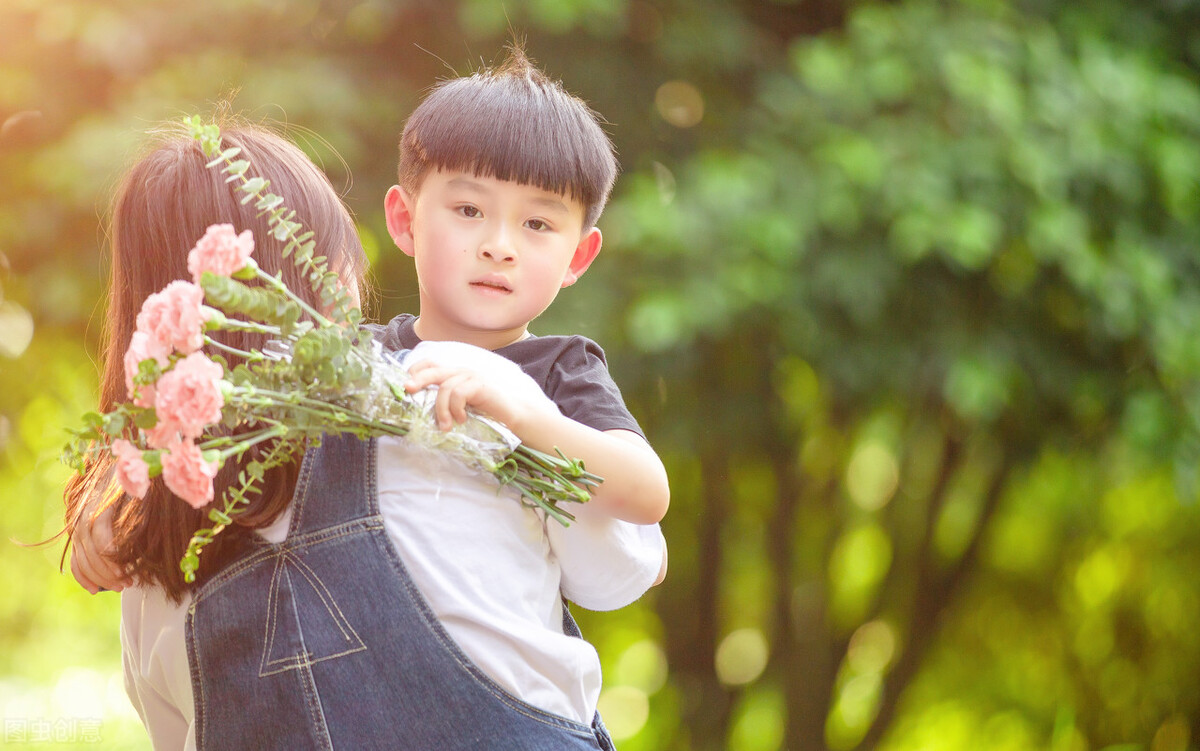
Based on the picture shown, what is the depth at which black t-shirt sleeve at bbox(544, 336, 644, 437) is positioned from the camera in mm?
1497

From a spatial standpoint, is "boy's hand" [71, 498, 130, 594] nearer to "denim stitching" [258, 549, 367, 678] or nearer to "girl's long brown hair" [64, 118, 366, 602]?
"girl's long brown hair" [64, 118, 366, 602]

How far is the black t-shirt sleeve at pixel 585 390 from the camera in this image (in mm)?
1497

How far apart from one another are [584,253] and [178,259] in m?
0.67

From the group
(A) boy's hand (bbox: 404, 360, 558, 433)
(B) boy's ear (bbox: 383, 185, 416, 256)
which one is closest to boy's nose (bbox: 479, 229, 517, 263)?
(B) boy's ear (bbox: 383, 185, 416, 256)

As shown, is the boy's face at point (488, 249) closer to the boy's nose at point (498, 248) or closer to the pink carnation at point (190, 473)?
the boy's nose at point (498, 248)

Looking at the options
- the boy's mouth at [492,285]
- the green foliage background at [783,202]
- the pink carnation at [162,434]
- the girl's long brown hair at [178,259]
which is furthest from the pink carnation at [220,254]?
the green foliage background at [783,202]

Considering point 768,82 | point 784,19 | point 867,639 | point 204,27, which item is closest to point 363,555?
point 204,27

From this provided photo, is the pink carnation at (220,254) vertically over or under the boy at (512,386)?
over

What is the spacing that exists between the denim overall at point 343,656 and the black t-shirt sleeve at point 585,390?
1.06 feet

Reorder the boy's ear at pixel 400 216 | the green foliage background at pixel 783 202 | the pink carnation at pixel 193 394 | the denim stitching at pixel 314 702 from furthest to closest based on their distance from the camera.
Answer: the green foliage background at pixel 783 202 → the boy's ear at pixel 400 216 → the denim stitching at pixel 314 702 → the pink carnation at pixel 193 394

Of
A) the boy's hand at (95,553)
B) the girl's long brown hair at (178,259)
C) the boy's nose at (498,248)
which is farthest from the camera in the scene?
the boy's nose at (498,248)

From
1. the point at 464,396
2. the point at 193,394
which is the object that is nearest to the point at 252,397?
the point at 193,394

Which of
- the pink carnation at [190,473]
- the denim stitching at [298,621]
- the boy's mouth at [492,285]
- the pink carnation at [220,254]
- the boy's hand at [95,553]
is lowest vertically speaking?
the boy's hand at [95,553]

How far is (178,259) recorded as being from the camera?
1473mm
